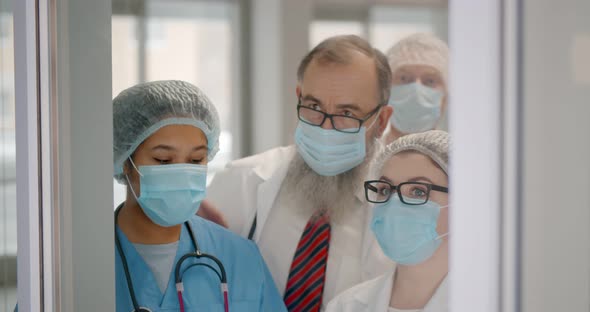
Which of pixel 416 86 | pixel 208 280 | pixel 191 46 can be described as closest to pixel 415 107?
pixel 416 86

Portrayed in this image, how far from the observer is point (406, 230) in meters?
1.11

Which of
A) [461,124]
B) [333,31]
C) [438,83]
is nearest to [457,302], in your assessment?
[461,124]

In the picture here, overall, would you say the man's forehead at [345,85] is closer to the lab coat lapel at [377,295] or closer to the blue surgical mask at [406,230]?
the blue surgical mask at [406,230]

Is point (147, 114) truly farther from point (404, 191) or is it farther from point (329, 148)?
point (404, 191)

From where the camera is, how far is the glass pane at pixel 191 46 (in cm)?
400

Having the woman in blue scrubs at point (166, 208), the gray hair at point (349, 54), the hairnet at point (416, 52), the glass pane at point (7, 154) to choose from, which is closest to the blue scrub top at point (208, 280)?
the woman in blue scrubs at point (166, 208)

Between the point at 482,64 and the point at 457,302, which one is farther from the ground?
the point at 482,64

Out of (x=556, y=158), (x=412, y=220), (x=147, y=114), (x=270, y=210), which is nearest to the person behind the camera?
(x=556, y=158)

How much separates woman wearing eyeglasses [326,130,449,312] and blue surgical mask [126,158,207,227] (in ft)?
1.41

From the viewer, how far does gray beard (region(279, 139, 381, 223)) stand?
4.49 feet

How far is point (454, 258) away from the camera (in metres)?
0.56

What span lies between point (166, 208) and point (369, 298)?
522 millimetres

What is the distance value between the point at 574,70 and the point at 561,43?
2cm

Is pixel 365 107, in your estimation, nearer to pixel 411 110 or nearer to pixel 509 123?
pixel 411 110
